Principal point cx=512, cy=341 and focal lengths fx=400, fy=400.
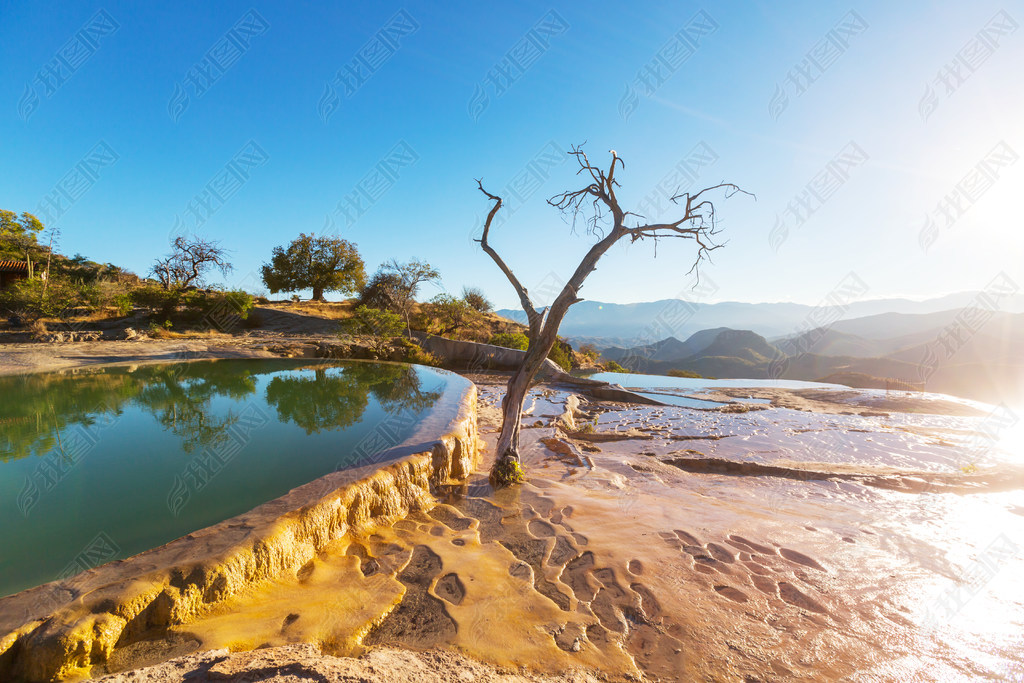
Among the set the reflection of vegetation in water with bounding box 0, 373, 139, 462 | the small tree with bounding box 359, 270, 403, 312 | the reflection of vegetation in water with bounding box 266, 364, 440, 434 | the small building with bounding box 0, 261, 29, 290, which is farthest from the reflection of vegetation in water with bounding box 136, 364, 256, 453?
the small building with bounding box 0, 261, 29, 290

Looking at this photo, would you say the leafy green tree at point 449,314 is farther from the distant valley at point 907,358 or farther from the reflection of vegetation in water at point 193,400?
the reflection of vegetation in water at point 193,400

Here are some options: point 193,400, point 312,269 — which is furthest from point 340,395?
point 312,269

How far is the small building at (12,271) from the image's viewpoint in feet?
76.2

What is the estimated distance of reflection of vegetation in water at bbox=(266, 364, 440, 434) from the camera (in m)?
6.12

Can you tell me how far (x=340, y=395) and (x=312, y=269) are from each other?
2554cm

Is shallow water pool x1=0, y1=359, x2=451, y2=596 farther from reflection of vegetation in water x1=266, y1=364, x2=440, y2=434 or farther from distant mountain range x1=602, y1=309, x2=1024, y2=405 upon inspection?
distant mountain range x1=602, y1=309, x2=1024, y2=405

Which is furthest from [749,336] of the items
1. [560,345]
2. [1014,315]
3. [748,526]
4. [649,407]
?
[748,526]

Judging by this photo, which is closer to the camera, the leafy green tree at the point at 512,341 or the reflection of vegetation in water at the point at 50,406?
the reflection of vegetation in water at the point at 50,406

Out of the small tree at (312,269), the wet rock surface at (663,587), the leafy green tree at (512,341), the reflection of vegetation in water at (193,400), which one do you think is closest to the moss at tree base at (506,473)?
the wet rock surface at (663,587)

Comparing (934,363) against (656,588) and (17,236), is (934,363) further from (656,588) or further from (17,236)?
(17,236)

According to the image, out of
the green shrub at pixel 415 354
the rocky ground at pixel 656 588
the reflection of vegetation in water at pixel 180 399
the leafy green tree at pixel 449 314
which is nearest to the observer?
the rocky ground at pixel 656 588

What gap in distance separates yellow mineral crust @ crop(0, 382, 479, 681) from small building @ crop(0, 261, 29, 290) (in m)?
34.0

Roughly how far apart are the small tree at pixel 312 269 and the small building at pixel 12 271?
40.1 feet

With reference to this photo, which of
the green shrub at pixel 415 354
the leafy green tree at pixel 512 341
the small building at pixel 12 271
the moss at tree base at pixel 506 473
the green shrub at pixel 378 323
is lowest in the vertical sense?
the moss at tree base at pixel 506 473
